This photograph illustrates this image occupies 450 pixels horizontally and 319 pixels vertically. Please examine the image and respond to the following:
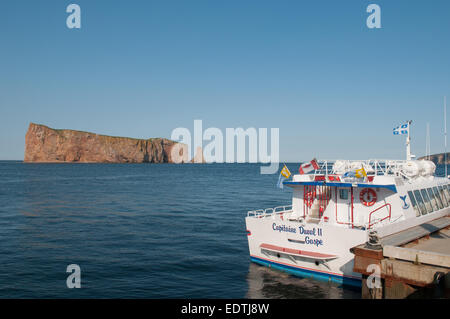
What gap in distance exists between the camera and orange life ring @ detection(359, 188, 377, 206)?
56.4 ft

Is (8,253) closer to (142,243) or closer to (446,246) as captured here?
(142,243)

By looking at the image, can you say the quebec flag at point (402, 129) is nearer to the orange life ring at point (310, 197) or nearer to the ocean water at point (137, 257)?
the orange life ring at point (310, 197)

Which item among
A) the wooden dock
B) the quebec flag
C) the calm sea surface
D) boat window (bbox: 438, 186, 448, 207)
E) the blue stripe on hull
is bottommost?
the calm sea surface

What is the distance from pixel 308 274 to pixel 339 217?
3558 millimetres

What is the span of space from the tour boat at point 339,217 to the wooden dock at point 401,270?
6.37 ft

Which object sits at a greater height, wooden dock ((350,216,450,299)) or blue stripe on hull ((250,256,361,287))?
wooden dock ((350,216,450,299))

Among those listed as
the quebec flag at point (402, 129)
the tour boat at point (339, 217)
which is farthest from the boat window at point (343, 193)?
the quebec flag at point (402, 129)

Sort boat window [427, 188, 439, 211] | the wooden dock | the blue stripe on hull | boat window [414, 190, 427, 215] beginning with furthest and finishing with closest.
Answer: boat window [427, 188, 439, 211] → boat window [414, 190, 427, 215] → the blue stripe on hull → the wooden dock

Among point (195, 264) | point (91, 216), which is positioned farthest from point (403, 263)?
point (91, 216)

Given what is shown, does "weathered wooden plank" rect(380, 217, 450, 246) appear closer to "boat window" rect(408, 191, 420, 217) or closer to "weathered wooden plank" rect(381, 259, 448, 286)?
"boat window" rect(408, 191, 420, 217)

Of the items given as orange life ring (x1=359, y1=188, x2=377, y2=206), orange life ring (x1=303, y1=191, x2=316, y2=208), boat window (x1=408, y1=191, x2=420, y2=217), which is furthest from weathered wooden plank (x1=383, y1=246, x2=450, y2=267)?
orange life ring (x1=303, y1=191, x2=316, y2=208)

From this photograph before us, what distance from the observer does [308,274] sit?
53.4 ft

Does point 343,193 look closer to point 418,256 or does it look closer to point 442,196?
point 418,256

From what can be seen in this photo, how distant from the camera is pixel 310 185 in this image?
19.1 meters
